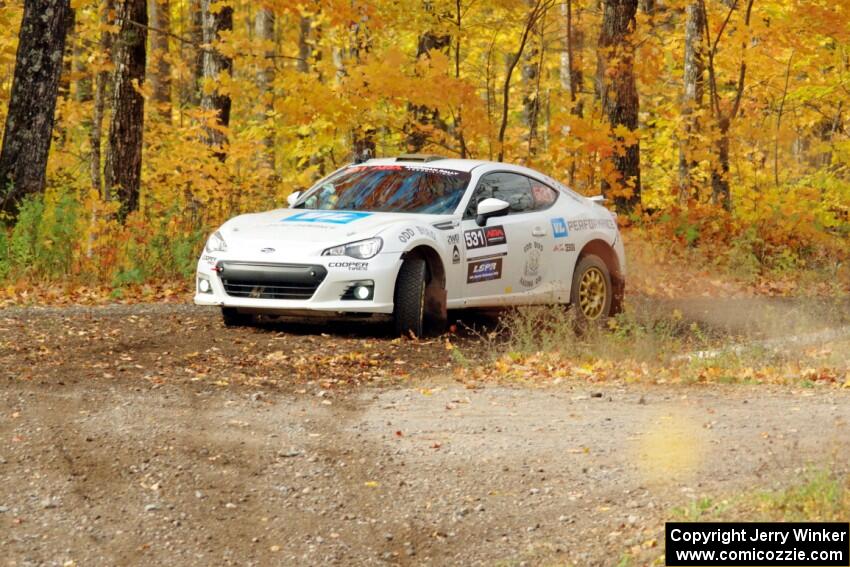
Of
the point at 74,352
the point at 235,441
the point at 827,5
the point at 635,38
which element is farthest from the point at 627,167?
the point at 235,441

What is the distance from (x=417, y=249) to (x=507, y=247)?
124 cm

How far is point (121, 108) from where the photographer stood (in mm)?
19672

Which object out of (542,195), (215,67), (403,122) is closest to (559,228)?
(542,195)

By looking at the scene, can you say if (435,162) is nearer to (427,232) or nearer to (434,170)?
(434,170)

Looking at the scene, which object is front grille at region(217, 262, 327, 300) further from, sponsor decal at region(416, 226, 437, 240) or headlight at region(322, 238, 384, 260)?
sponsor decal at region(416, 226, 437, 240)

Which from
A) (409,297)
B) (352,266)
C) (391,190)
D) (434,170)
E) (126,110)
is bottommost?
(409,297)

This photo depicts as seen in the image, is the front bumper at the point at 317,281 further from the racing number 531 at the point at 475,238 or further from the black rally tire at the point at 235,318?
the racing number 531 at the point at 475,238

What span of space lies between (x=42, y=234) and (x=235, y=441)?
27.3 feet

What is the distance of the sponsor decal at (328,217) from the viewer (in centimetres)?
1156

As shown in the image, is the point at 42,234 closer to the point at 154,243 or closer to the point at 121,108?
the point at 154,243

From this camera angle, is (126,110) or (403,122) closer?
(403,122)

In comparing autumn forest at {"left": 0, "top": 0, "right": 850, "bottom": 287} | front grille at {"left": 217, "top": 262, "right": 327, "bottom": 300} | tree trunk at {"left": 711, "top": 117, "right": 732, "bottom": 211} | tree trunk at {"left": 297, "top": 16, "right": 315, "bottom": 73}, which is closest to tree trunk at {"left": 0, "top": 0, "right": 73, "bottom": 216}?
autumn forest at {"left": 0, "top": 0, "right": 850, "bottom": 287}

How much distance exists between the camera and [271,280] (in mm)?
11023

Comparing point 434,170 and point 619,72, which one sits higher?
point 619,72
